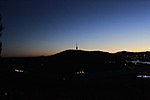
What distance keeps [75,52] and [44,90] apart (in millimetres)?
69183

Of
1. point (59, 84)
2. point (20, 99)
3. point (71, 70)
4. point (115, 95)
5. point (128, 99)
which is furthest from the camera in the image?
point (71, 70)

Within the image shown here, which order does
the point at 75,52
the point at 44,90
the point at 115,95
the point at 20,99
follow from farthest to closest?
the point at 75,52, the point at 44,90, the point at 115,95, the point at 20,99

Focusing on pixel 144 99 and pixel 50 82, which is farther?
pixel 50 82

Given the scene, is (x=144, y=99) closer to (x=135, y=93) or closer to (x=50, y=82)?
(x=135, y=93)

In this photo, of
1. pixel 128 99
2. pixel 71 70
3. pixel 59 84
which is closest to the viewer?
pixel 128 99

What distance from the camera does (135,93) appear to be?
36.3m

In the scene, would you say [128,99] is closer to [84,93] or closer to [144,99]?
[144,99]

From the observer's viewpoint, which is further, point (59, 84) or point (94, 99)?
point (59, 84)

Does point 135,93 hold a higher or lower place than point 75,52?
lower

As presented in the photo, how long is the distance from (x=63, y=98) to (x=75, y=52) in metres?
74.0

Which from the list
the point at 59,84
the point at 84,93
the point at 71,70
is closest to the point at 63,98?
the point at 84,93

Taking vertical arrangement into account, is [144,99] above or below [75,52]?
below

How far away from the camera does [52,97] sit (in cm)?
3275

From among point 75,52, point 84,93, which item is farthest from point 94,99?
point 75,52
